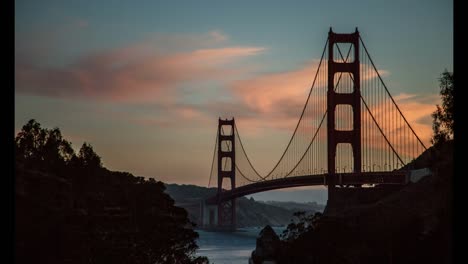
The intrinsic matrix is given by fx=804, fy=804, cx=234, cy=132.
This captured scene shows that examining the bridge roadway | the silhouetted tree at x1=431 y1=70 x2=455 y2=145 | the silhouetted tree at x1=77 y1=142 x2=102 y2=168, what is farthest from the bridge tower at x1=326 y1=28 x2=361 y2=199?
the silhouetted tree at x1=431 y1=70 x2=455 y2=145

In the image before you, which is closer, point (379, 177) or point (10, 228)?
point (10, 228)

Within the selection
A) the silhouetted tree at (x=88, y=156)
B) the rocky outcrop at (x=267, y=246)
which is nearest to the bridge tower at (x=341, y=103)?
the rocky outcrop at (x=267, y=246)

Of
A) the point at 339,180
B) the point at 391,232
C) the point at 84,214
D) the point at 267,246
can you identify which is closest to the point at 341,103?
the point at 339,180

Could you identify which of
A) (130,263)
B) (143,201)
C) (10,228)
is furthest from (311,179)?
(10,228)

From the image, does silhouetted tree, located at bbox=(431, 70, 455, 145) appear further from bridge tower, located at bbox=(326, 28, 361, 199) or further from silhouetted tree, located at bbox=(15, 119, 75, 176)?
bridge tower, located at bbox=(326, 28, 361, 199)

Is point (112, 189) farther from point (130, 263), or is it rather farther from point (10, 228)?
point (10, 228)

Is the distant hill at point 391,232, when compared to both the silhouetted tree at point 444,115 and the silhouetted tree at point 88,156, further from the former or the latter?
the silhouetted tree at point 88,156

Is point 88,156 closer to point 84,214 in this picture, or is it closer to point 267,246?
point 267,246
